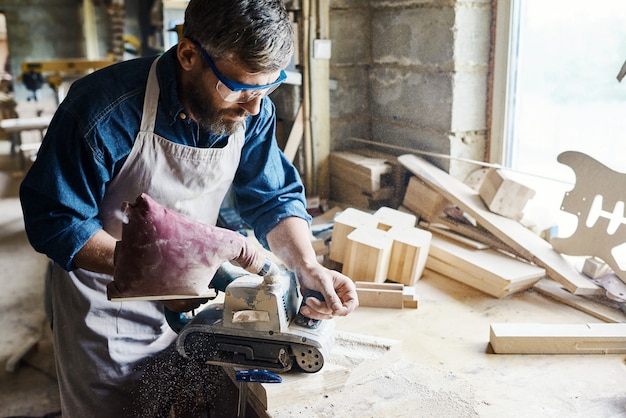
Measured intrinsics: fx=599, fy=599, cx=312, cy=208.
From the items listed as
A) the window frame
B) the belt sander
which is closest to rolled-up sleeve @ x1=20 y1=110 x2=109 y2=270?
the belt sander

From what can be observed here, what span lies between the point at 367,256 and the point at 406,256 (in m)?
0.18

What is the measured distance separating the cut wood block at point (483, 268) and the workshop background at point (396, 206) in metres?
0.04

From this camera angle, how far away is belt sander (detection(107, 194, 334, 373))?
1.24 meters

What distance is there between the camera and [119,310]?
187 centimetres

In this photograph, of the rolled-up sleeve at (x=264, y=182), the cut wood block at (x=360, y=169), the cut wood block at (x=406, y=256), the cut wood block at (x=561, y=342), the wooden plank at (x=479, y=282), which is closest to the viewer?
the rolled-up sleeve at (x=264, y=182)

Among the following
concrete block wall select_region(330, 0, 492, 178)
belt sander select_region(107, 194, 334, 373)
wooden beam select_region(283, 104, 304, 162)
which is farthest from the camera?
wooden beam select_region(283, 104, 304, 162)

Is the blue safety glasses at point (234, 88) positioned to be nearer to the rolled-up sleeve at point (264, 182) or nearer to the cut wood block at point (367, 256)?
the rolled-up sleeve at point (264, 182)

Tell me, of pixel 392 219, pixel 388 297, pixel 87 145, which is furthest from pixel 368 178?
pixel 87 145

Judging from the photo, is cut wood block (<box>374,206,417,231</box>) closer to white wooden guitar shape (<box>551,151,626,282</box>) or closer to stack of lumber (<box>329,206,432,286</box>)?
stack of lumber (<box>329,206,432,286</box>)

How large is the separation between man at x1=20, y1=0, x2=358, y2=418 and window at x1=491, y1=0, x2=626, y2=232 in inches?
58.0

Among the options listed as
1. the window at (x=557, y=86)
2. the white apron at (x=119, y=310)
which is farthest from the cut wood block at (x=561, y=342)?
the white apron at (x=119, y=310)

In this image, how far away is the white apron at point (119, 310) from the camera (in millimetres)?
1722

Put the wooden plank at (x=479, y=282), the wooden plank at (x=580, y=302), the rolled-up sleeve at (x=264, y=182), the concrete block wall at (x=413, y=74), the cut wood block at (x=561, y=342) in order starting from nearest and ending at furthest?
the rolled-up sleeve at (x=264, y=182), the cut wood block at (x=561, y=342), the wooden plank at (x=580, y=302), the wooden plank at (x=479, y=282), the concrete block wall at (x=413, y=74)

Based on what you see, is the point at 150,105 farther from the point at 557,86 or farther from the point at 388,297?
the point at 557,86
